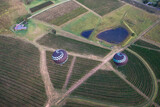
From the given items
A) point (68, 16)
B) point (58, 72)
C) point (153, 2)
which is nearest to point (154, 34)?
point (153, 2)

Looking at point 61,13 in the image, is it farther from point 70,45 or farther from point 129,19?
point 129,19

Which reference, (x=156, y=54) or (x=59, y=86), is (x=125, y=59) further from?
(x=59, y=86)

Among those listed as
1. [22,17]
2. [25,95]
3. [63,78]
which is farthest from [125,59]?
[22,17]

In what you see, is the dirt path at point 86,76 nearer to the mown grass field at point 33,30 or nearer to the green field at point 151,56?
the green field at point 151,56

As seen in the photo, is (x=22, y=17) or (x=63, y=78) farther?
(x=22, y=17)

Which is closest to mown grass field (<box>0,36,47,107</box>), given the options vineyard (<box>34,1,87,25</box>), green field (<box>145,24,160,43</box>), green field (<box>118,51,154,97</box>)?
vineyard (<box>34,1,87,25</box>)

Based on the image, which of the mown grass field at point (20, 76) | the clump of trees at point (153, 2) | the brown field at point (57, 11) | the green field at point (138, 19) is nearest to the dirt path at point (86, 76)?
the mown grass field at point (20, 76)
